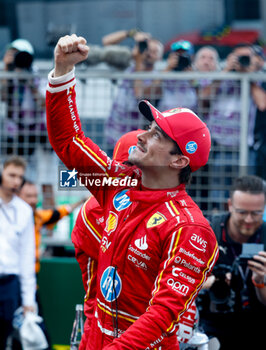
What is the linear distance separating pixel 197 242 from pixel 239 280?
1318 millimetres

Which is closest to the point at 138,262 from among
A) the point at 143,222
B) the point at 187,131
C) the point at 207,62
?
the point at 143,222

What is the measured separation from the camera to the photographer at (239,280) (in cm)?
356

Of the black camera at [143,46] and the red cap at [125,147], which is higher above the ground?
the black camera at [143,46]

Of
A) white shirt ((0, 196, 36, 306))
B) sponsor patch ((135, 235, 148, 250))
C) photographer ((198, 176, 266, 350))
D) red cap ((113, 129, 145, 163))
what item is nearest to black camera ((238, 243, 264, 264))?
photographer ((198, 176, 266, 350))

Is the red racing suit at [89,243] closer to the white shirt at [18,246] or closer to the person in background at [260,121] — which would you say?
the white shirt at [18,246]

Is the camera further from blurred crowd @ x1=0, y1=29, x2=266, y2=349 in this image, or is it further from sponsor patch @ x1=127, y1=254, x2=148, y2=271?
blurred crowd @ x1=0, y1=29, x2=266, y2=349

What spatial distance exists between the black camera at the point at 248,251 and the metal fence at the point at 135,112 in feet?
4.20

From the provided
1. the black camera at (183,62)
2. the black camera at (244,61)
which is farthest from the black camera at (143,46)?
the black camera at (244,61)

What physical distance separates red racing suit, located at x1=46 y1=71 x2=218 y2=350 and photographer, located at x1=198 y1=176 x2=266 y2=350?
105 centimetres

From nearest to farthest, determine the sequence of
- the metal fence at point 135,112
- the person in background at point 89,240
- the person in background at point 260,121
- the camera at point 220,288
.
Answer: the person in background at point 89,240 → the camera at point 220,288 → the metal fence at point 135,112 → the person in background at point 260,121

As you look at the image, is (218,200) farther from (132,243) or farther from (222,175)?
(132,243)

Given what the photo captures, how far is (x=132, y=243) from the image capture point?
2477 millimetres

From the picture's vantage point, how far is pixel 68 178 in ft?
8.70

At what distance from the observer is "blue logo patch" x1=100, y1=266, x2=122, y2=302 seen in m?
2.53
